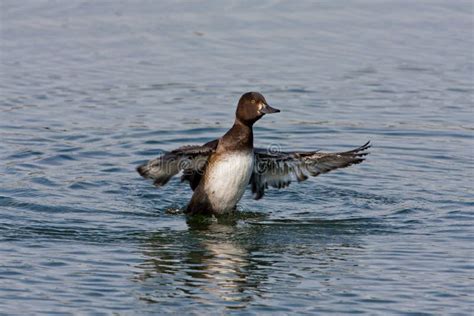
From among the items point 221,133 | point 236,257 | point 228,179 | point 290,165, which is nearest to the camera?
point 236,257

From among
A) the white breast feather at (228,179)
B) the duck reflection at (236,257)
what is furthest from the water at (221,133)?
the white breast feather at (228,179)

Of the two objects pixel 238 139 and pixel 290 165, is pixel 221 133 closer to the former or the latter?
pixel 290 165

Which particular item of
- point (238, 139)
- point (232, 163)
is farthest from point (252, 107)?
point (232, 163)

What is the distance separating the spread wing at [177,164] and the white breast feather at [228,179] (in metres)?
0.19

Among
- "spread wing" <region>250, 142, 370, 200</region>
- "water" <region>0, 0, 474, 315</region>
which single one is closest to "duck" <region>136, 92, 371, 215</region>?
"spread wing" <region>250, 142, 370, 200</region>

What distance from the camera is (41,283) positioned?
946 centimetres

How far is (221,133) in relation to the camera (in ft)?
49.9

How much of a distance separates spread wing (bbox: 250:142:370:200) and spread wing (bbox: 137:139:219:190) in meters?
0.62

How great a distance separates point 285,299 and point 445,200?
3.66m

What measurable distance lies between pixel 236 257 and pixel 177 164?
1.62 m

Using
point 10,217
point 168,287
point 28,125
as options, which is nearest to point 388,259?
point 168,287

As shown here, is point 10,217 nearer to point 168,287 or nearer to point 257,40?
point 168,287

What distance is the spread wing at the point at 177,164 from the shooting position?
11336mm

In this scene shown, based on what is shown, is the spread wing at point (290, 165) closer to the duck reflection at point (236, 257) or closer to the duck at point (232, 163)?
the duck at point (232, 163)
